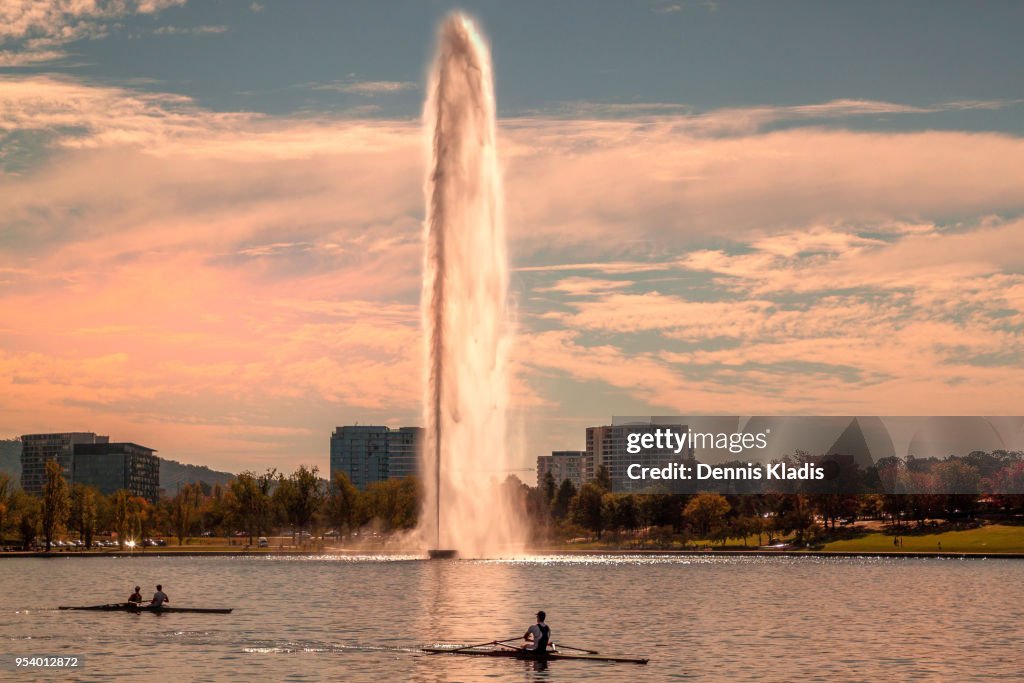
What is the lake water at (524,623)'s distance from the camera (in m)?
53.8

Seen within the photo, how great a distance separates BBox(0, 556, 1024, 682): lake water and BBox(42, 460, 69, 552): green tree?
46123 mm

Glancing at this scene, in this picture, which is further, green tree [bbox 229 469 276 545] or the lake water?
green tree [bbox 229 469 276 545]

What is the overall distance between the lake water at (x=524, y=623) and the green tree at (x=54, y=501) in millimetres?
46123

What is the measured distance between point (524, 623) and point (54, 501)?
120207mm

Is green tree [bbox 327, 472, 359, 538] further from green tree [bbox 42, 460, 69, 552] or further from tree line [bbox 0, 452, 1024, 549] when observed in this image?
green tree [bbox 42, 460, 69, 552]

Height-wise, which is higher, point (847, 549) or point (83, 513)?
point (83, 513)

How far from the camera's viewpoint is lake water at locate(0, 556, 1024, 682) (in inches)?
2120

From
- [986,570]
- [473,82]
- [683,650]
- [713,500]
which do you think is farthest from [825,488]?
[683,650]

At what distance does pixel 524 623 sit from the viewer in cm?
7219

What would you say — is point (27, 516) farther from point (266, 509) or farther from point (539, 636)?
point (539, 636)

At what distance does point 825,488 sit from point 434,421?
295 ft

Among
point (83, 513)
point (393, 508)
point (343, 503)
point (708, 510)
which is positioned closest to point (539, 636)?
point (343, 503)

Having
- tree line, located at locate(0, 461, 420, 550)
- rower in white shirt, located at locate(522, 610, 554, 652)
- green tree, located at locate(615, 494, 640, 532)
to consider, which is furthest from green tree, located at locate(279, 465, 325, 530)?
rower in white shirt, located at locate(522, 610, 554, 652)

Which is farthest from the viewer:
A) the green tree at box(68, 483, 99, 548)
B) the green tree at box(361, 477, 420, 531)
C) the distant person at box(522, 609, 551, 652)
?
the green tree at box(361, 477, 420, 531)
